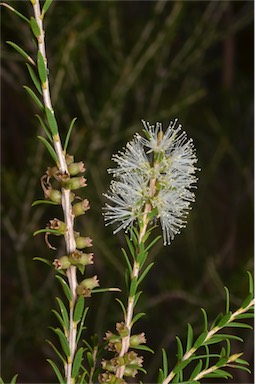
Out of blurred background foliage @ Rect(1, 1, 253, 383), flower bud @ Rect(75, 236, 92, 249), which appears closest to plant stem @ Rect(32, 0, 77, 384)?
flower bud @ Rect(75, 236, 92, 249)

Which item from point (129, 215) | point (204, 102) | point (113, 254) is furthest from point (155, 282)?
point (129, 215)

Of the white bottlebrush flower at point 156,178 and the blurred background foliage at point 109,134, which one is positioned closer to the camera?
the white bottlebrush flower at point 156,178

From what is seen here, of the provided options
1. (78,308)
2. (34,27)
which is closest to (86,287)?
(78,308)

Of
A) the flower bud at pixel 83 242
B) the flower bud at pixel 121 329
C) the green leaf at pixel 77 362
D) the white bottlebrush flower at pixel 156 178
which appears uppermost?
the white bottlebrush flower at pixel 156 178

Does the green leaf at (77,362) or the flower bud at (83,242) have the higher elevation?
the flower bud at (83,242)

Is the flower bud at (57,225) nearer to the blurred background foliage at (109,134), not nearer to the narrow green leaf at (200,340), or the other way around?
the narrow green leaf at (200,340)

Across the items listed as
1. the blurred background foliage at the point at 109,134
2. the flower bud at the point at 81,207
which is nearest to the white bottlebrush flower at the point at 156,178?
the flower bud at the point at 81,207

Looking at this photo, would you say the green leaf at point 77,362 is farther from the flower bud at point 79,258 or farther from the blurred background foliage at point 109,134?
the blurred background foliage at point 109,134
